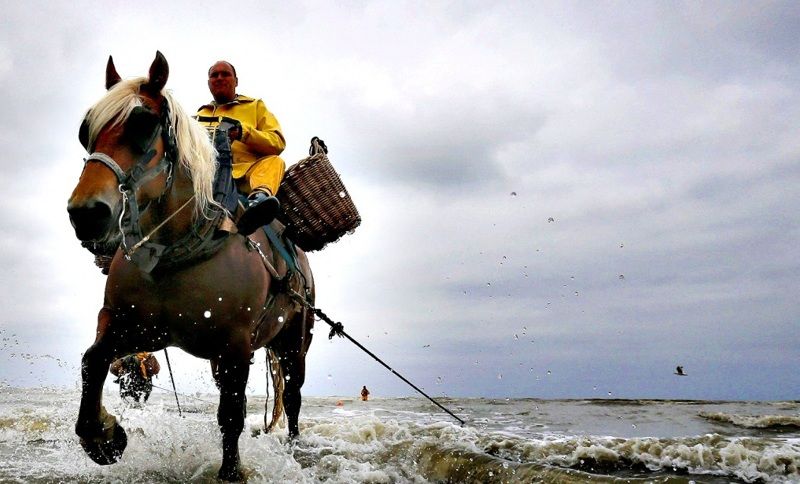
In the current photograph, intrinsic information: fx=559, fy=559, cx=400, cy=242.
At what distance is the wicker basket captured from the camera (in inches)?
186

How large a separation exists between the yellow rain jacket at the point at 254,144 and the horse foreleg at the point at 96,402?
4.64 ft

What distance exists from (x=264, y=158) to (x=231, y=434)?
2.08 metres

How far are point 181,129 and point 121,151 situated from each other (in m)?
0.47

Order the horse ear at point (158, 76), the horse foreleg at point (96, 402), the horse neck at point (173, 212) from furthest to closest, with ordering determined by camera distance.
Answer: the horse foreleg at point (96, 402) < the horse neck at point (173, 212) < the horse ear at point (158, 76)

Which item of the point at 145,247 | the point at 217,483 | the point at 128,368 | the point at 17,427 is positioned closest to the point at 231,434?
the point at 217,483

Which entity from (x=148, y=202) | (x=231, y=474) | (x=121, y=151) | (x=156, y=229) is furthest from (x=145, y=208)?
(x=231, y=474)

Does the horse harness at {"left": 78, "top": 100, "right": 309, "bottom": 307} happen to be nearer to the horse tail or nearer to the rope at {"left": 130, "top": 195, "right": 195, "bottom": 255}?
the rope at {"left": 130, "top": 195, "right": 195, "bottom": 255}

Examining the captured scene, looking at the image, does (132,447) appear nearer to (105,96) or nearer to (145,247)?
(145,247)

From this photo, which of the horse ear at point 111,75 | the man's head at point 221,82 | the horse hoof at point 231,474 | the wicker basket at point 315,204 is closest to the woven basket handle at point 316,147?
the wicker basket at point 315,204

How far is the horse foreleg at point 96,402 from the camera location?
3359mm

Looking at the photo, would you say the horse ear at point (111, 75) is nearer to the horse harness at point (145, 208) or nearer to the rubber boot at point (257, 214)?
the horse harness at point (145, 208)

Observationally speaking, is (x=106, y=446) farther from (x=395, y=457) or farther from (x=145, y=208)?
(x=395, y=457)

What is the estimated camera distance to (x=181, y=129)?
3039 millimetres

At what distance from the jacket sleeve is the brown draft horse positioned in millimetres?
809
